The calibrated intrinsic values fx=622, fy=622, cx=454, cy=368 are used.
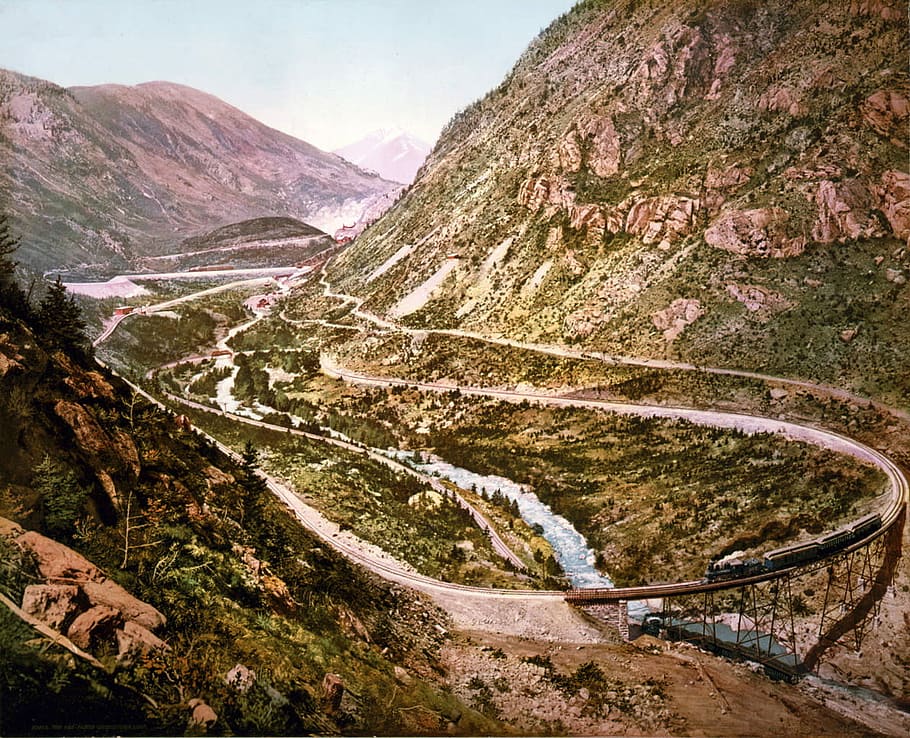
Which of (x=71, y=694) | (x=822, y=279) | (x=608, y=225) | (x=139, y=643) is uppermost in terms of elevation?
(x=608, y=225)

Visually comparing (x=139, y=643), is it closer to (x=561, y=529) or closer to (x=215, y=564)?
(x=215, y=564)

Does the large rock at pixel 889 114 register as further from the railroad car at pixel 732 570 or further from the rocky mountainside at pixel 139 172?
the rocky mountainside at pixel 139 172

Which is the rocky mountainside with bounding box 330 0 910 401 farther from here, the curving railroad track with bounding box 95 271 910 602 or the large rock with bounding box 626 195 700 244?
the curving railroad track with bounding box 95 271 910 602

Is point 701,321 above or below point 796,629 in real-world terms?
above

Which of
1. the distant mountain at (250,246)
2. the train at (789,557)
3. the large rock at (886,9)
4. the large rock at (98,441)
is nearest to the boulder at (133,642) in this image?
the large rock at (98,441)

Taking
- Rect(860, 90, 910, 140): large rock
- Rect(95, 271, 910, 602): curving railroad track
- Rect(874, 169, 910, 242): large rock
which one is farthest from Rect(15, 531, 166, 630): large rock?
Rect(860, 90, 910, 140): large rock

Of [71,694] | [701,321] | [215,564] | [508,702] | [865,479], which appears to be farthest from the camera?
[701,321]

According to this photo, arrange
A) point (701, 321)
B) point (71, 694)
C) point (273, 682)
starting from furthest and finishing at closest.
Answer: point (701, 321) < point (273, 682) < point (71, 694)

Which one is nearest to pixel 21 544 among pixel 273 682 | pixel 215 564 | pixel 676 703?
pixel 215 564
